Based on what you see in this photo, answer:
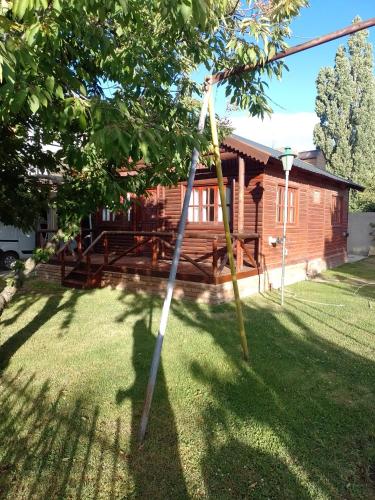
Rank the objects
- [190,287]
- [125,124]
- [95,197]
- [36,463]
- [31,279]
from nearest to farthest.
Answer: [125,124]
[36,463]
[95,197]
[190,287]
[31,279]

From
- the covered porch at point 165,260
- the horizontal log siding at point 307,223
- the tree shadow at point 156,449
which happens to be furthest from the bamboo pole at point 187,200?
the horizontal log siding at point 307,223

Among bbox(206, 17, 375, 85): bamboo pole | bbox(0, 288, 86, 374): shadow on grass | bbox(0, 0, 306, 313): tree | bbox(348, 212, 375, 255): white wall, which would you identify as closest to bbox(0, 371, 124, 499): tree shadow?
bbox(0, 288, 86, 374): shadow on grass

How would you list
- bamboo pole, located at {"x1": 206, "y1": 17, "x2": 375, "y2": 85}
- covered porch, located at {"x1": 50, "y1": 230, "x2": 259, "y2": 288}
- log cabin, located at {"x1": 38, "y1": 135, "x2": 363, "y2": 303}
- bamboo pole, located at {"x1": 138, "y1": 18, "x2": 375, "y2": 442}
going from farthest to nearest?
log cabin, located at {"x1": 38, "y1": 135, "x2": 363, "y2": 303}, covered porch, located at {"x1": 50, "y1": 230, "x2": 259, "y2": 288}, bamboo pole, located at {"x1": 138, "y1": 18, "x2": 375, "y2": 442}, bamboo pole, located at {"x1": 206, "y1": 17, "x2": 375, "y2": 85}

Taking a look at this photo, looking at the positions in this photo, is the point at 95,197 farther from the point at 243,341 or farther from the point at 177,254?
the point at 243,341

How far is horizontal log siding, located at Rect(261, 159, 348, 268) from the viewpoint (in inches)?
377

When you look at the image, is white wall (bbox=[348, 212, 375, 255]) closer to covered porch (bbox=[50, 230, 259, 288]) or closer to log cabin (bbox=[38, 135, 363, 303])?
log cabin (bbox=[38, 135, 363, 303])

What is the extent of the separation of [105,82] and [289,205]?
7840 mm

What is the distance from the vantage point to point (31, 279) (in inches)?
420

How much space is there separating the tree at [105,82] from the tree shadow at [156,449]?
6.83 feet

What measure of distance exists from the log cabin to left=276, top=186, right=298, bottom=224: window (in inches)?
1.1

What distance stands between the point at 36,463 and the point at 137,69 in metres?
3.70

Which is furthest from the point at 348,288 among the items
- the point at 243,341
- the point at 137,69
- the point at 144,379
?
the point at 137,69

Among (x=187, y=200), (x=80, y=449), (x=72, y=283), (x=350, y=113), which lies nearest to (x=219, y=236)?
(x=72, y=283)

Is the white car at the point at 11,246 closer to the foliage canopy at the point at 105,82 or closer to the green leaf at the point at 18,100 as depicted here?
the foliage canopy at the point at 105,82
